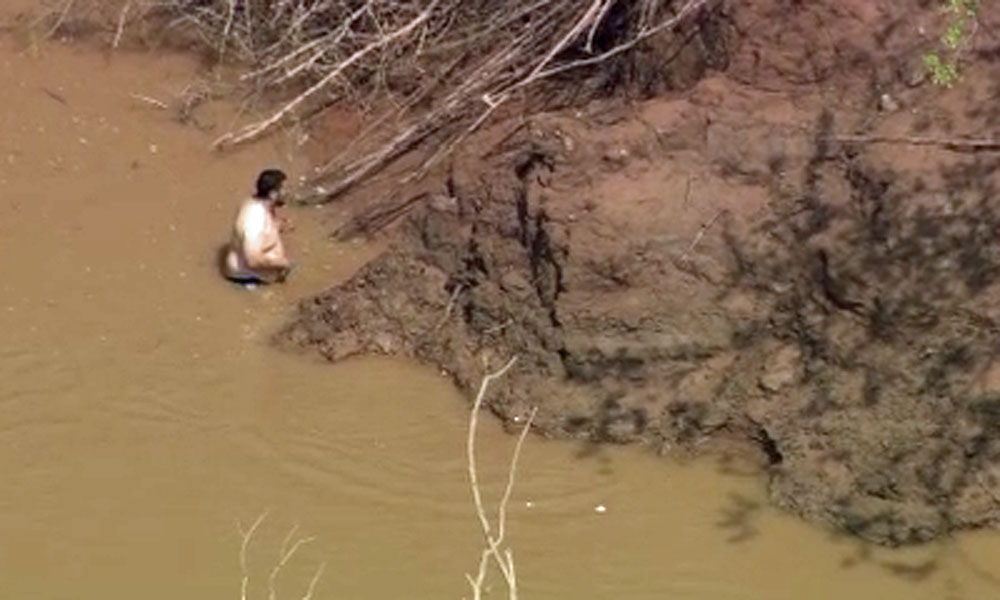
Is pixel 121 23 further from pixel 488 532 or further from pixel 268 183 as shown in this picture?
pixel 488 532

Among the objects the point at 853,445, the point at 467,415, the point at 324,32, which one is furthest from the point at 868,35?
the point at 324,32

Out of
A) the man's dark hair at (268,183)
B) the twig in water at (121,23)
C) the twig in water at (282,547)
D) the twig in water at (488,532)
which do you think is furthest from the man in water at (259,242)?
the twig in water at (121,23)

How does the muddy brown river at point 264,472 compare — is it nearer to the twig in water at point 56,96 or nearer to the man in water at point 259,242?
the man in water at point 259,242

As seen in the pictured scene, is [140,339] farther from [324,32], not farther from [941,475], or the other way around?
[941,475]

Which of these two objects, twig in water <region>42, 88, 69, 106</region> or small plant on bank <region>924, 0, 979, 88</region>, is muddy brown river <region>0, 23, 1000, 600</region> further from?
small plant on bank <region>924, 0, 979, 88</region>

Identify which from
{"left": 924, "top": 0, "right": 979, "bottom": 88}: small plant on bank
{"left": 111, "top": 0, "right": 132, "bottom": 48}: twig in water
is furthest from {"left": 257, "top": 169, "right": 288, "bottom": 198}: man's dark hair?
{"left": 924, "top": 0, "right": 979, "bottom": 88}: small plant on bank
